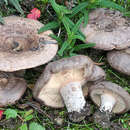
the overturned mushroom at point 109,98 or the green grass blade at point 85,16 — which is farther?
the green grass blade at point 85,16

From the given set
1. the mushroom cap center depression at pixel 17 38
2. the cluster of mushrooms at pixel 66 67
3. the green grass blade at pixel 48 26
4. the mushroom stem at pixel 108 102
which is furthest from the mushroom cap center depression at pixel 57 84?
the green grass blade at pixel 48 26

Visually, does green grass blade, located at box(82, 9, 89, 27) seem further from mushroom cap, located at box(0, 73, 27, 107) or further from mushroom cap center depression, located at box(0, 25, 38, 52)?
mushroom cap, located at box(0, 73, 27, 107)

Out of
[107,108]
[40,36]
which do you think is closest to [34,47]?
[40,36]

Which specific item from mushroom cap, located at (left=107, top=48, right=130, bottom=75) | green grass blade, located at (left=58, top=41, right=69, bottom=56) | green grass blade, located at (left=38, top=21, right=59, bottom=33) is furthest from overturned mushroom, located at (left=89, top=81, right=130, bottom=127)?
green grass blade, located at (left=38, top=21, right=59, bottom=33)

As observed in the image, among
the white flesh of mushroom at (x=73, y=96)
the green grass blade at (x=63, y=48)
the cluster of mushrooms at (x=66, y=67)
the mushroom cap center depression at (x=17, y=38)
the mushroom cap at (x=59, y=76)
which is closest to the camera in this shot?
the mushroom cap at (x=59, y=76)

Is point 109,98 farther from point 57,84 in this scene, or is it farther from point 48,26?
point 48,26

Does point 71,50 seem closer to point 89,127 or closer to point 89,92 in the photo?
point 89,92

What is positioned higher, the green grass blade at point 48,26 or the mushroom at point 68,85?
the green grass blade at point 48,26

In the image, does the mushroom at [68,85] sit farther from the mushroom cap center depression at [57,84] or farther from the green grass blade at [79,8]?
the green grass blade at [79,8]
